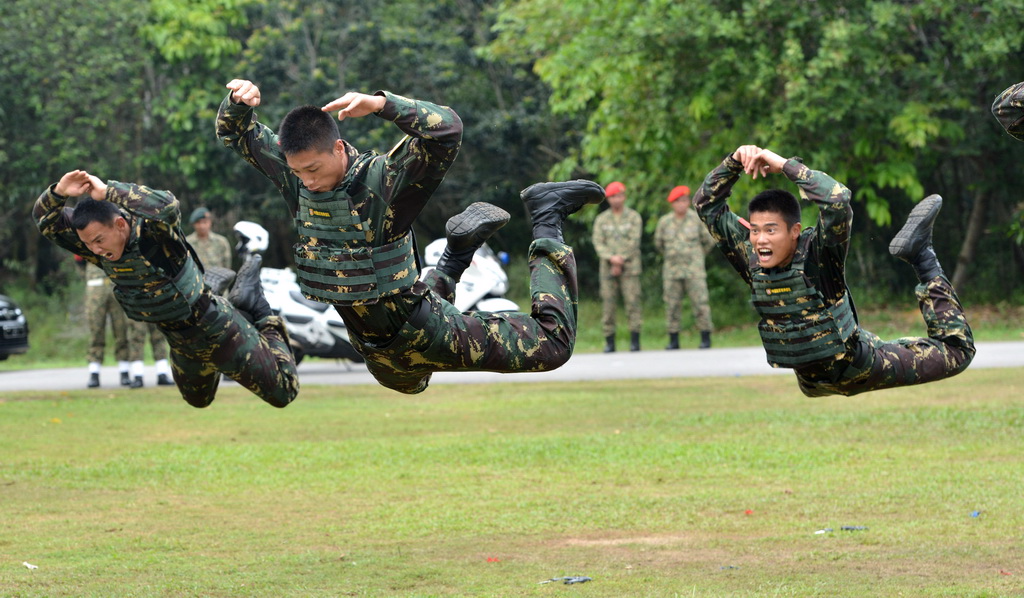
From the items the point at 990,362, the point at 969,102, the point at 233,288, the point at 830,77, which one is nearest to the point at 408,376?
the point at 233,288

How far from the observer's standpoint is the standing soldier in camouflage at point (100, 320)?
1579 centimetres

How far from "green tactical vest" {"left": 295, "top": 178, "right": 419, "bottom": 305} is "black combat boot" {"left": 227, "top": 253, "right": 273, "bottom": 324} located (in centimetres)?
308

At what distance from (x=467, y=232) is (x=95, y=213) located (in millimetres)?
2265

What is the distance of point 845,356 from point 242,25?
78.9 ft

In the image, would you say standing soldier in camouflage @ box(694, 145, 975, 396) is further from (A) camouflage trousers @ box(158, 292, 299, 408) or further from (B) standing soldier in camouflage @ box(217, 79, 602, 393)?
(A) camouflage trousers @ box(158, 292, 299, 408)

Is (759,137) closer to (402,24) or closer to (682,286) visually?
(682,286)

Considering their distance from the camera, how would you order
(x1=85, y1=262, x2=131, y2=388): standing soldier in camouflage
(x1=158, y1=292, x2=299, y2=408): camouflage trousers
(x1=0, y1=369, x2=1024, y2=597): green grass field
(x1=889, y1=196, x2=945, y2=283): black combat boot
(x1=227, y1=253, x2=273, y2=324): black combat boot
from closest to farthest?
(x1=0, y1=369, x2=1024, y2=597): green grass field, (x1=889, y1=196, x2=945, y2=283): black combat boot, (x1=158, y1=292, x2=299, y2=408): camouflage trousers, (x1=227, y1=253, x2=273, y2=324): black combat boot, (x1=85, y1=262, x2=131, y2=388): standing soldier in camouflage

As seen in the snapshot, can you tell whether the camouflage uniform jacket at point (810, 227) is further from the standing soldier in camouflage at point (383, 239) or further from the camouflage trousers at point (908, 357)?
the standing soldier in camouflage at point (383, 239)

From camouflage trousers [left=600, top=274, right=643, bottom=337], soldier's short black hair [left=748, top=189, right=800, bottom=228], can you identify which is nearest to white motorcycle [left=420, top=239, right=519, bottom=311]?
camouflage trousers [left=600, top=274, right=643, bottom=337]

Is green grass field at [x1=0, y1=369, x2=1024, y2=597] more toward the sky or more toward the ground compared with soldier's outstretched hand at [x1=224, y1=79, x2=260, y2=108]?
more toward the ground

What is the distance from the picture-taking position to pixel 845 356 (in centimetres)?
732

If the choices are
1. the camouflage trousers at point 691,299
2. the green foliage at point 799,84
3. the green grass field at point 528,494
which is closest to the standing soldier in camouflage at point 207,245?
the green grass field at point 528,494

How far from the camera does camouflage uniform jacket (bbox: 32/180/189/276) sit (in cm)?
773

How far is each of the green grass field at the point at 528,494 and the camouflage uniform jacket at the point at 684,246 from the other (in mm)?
3921
